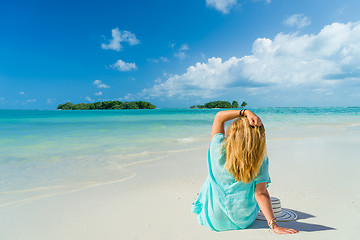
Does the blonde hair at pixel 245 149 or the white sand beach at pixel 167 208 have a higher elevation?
the blonde hair at pixel 245 149

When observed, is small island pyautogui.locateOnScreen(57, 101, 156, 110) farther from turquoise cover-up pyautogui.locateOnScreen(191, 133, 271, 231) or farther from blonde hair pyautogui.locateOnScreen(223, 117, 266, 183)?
blonde hair pyautogui.locateOnScreen(223, 117, 266, 183)

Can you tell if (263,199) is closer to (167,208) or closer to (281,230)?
(281,230)

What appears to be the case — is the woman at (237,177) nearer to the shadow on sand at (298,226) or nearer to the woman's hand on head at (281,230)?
the woman's hand on head at (281,230)

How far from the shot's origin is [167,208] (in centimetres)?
323

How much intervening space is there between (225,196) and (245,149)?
600 millimetres

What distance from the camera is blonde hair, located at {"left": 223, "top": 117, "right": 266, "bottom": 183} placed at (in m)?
2.01

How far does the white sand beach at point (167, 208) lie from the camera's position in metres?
2.54

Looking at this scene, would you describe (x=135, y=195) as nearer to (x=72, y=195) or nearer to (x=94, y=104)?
(x=72, y=195)

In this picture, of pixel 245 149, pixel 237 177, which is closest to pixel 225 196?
pixel 237 177

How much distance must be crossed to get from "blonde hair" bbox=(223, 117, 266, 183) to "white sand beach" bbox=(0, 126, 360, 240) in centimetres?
84

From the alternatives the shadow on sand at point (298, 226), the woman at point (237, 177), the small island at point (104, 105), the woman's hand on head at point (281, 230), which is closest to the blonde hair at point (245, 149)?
the woman at point (237, 177)

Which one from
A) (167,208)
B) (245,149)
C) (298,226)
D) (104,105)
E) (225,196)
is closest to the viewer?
(245,149)

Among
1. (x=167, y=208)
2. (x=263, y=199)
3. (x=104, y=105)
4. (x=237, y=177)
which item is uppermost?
(x=104, y=105)

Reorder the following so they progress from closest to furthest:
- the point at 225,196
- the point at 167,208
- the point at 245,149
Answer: the point at 245,149
the point at 225,196
the point at 167,208
